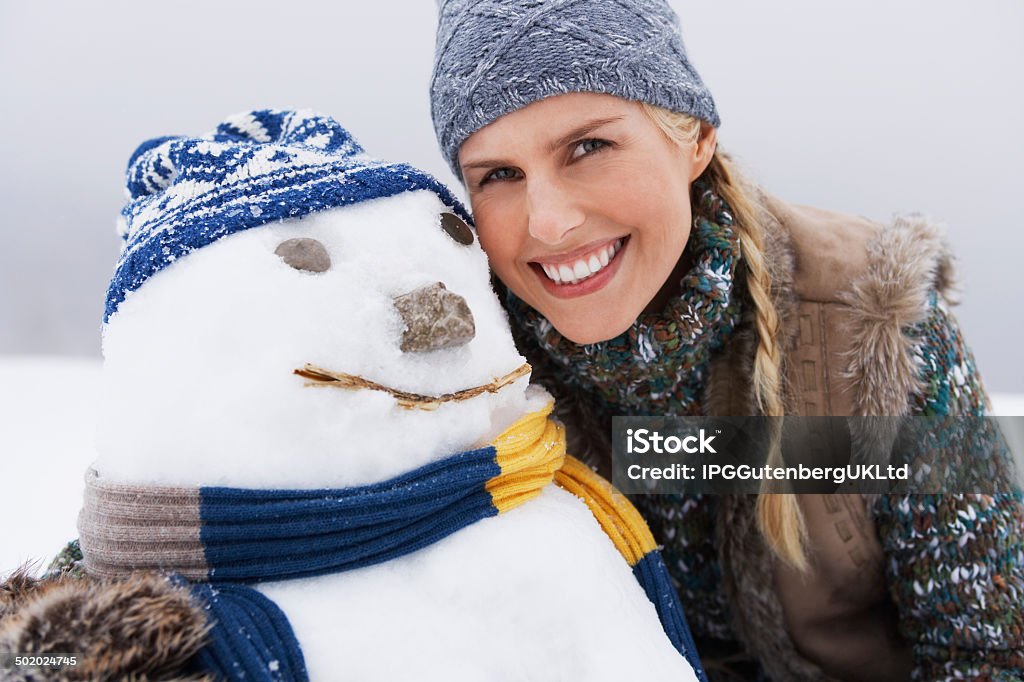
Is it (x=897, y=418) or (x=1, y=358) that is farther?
(x=1, y=358)

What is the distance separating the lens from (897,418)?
3.10 feet

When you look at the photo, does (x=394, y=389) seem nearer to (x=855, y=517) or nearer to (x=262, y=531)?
(x=262, y=531)

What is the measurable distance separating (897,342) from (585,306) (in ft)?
1.42

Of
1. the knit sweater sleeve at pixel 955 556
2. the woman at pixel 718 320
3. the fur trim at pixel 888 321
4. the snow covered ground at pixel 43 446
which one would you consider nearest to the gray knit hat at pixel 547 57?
the woman at pixel 718 320

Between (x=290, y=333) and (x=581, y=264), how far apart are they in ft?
1.34

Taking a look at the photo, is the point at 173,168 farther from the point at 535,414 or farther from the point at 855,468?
the point at 855,468

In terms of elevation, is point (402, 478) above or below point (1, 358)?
below

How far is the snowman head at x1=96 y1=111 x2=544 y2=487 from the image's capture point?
53 centimetres

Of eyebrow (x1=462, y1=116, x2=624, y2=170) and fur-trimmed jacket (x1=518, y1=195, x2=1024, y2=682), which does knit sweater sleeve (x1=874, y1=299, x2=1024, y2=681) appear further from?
eyebrow (x1=462, y1=116, x2=624, y2=170)

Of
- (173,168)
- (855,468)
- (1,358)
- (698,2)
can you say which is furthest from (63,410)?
(698,2)

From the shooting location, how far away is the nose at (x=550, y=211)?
0.78 m

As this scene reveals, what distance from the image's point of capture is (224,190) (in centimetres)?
60

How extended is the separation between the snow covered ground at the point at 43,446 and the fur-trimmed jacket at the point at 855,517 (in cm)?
27

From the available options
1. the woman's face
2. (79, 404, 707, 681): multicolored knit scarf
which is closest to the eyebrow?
the woman's face
